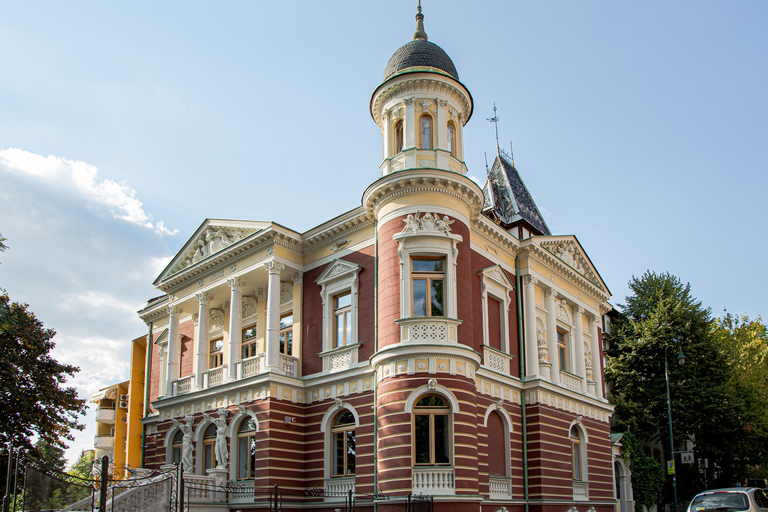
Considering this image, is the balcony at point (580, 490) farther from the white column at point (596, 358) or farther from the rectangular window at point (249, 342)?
the rectangular window at point (249, 342)

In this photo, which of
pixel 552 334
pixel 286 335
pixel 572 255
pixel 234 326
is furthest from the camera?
pixel 572 255

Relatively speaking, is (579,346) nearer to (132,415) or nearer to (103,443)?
(132,415)

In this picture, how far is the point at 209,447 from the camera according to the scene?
27.0 meters

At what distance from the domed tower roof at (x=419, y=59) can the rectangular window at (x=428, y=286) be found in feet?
23.6

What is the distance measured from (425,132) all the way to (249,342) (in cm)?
1145

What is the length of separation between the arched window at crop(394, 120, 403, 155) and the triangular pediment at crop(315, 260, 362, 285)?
440cm

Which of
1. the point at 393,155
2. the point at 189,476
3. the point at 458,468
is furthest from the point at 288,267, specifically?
the point at 458,468

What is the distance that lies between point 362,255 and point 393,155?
3776 mm

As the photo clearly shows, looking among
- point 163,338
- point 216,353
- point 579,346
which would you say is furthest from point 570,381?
point 163,338

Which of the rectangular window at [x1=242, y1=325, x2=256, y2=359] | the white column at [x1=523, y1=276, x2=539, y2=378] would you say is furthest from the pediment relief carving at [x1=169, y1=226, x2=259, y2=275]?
the white column at [x1=523, y1=276, x2=539, y2=378]

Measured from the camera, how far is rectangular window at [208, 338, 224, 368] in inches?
1185

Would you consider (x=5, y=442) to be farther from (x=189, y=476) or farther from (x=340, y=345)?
(x=340, y=345)

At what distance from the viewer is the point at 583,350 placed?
30875mm

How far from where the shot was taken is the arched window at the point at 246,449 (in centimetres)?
2444
